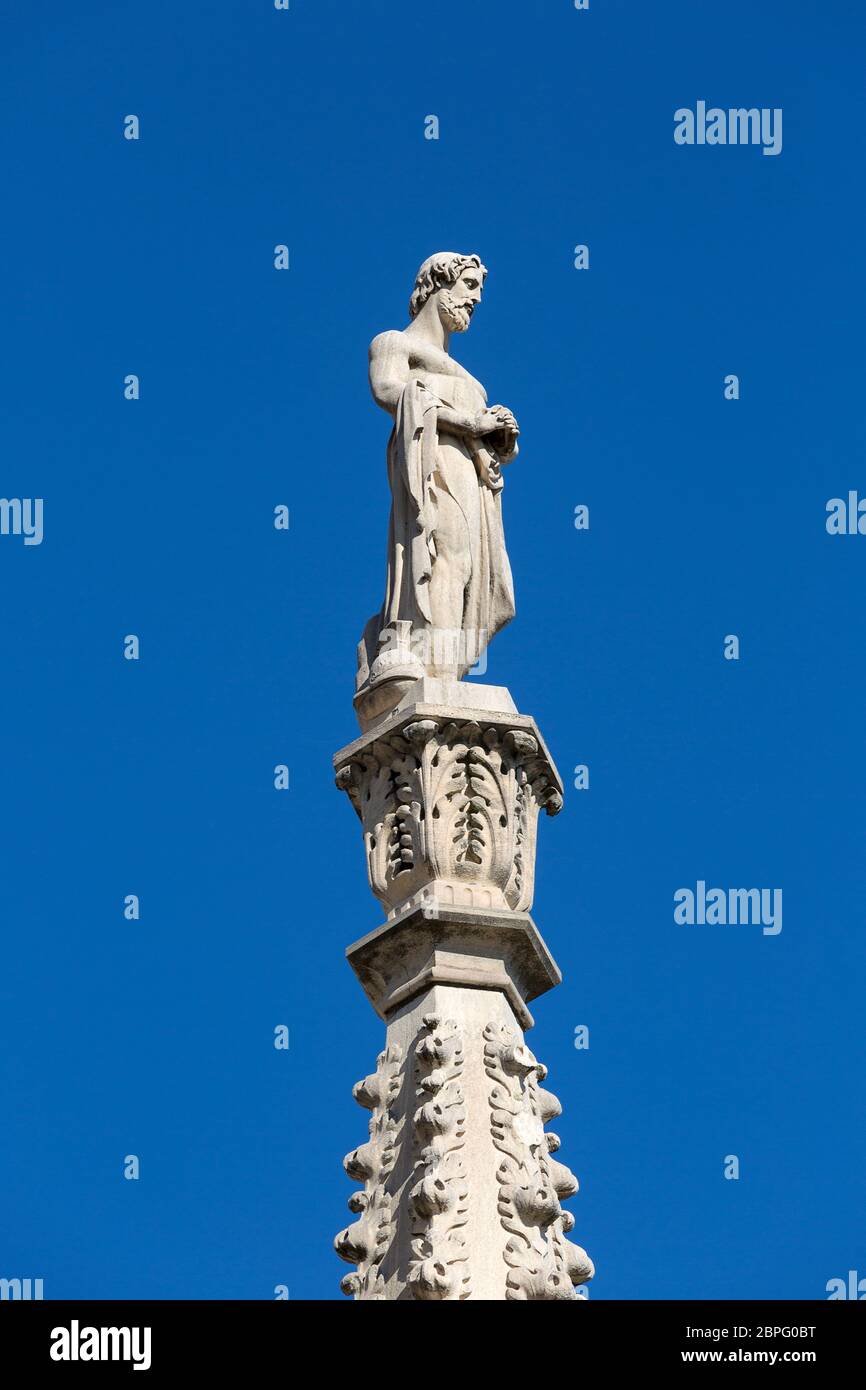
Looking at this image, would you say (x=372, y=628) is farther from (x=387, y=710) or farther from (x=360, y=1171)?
(x=360, y=1171)

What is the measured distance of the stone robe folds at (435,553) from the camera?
71.5 ft

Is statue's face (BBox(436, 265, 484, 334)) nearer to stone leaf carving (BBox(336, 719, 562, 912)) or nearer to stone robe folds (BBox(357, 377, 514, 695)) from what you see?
stone robe folds (BBox(357, 377, 514, 695))

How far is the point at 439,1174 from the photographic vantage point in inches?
768

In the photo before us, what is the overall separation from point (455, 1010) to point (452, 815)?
1.23 m

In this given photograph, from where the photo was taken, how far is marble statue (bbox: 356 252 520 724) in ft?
71.4

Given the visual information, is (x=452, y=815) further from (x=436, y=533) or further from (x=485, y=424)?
(x=485, y=424)

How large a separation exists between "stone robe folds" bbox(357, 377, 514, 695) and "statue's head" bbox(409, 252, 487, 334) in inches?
30.0

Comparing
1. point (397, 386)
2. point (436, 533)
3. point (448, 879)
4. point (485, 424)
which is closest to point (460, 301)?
point (397, 386)

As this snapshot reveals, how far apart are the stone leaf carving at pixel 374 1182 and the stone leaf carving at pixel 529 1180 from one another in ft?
2.00

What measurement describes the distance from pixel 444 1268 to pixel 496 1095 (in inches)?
49.7

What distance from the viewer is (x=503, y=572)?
2220cm

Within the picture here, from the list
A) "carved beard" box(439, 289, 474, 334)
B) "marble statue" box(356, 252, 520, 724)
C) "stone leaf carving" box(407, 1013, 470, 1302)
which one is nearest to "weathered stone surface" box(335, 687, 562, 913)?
"marble statue" box(356, 252, 520, 724)

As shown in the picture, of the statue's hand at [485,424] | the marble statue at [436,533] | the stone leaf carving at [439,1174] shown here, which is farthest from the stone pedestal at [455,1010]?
the statue's hand at [485,424]
